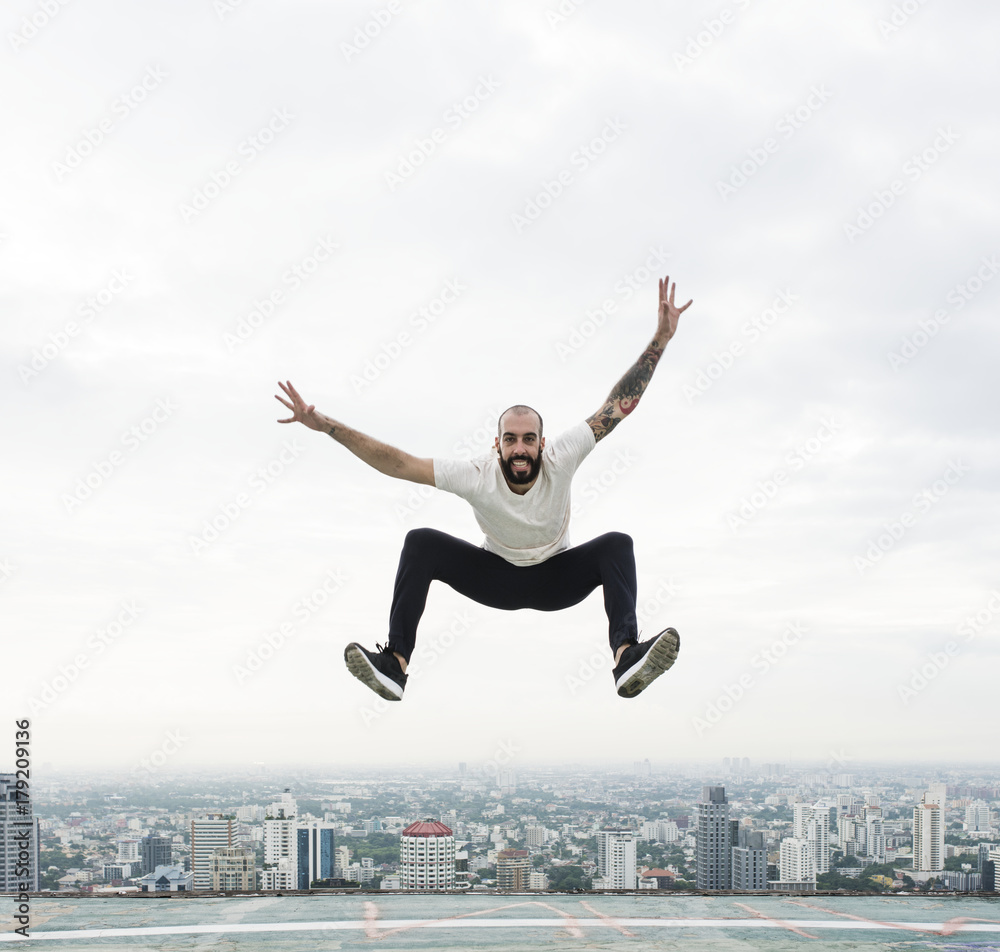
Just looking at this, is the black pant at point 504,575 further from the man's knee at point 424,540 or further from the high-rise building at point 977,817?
the high-rise building at point 977,817

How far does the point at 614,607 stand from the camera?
636 centimetres

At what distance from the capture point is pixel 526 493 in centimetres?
630

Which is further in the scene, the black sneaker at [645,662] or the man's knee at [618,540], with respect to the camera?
the man's knee at [618,540]

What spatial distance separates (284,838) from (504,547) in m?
30.4

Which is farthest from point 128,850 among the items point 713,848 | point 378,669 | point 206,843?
point 378,669

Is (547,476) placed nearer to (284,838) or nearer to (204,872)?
(204,872)

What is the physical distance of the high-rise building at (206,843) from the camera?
27.6 meters

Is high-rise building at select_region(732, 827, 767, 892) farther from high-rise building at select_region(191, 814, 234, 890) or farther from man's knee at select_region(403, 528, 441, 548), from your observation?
man's knee at select_region(403, 528, 441, 548)

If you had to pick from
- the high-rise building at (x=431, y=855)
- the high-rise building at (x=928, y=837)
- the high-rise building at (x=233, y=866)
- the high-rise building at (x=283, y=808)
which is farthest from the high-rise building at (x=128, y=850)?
the high-rise building at (x=928, y=837)

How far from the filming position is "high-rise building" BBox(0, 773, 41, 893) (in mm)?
10023

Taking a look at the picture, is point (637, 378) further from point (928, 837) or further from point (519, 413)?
point (928, 837)

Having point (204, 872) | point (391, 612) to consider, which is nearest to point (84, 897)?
point (391, 612)

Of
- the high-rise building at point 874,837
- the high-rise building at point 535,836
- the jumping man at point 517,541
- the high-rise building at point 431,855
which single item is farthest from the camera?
the high-rise building at point 535,836

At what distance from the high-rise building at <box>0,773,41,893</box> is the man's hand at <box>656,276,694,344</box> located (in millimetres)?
9039
